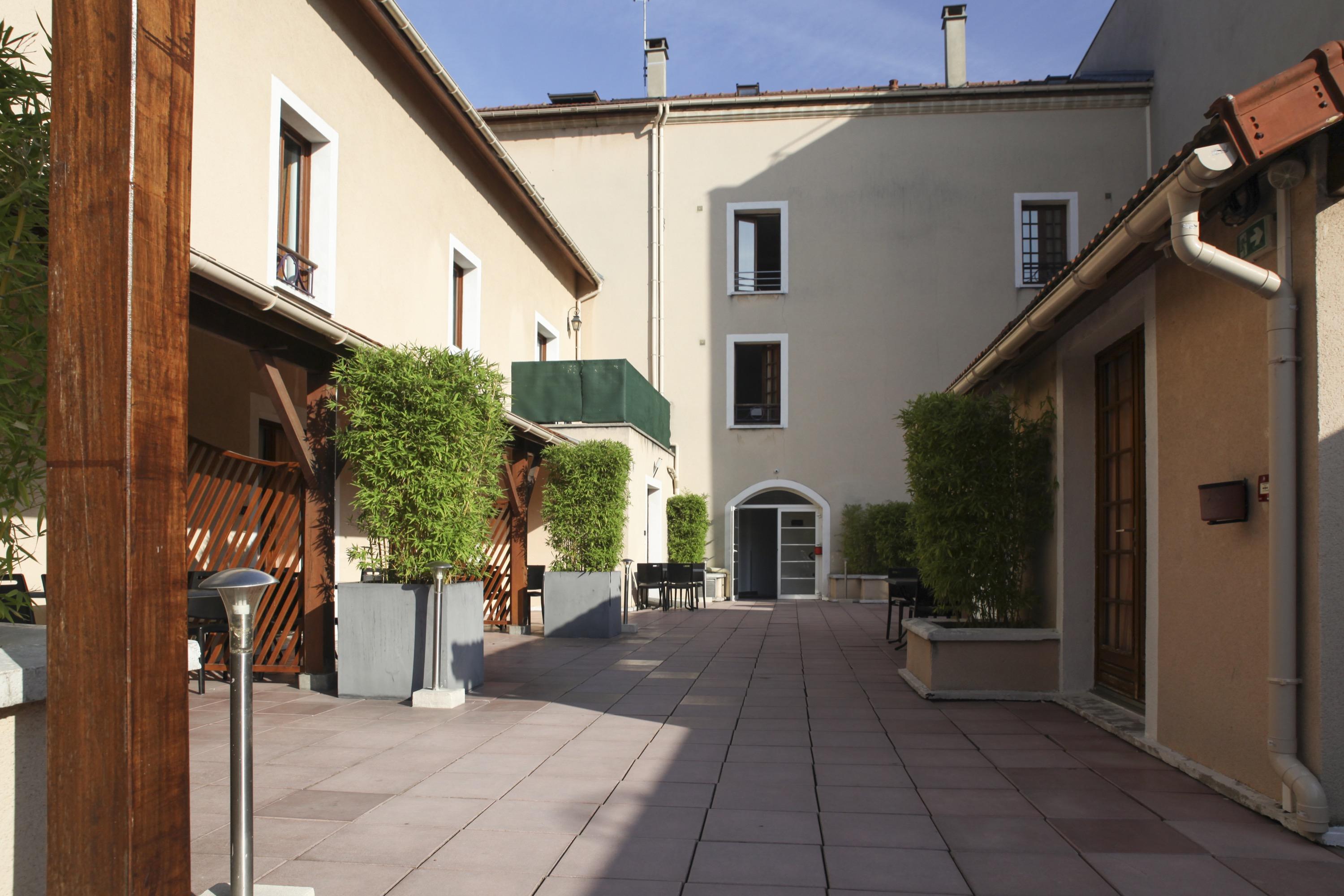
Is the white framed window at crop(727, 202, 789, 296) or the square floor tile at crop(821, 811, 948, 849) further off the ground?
the white framed window at crop(727, 202, 789, 296)

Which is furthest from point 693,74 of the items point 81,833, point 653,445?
point 81,833

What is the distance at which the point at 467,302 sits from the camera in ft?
44.2

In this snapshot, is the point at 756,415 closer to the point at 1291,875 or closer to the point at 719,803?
the point at 719,803

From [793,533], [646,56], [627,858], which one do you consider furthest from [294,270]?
[646,56]

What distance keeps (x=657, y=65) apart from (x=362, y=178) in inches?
Result: 478

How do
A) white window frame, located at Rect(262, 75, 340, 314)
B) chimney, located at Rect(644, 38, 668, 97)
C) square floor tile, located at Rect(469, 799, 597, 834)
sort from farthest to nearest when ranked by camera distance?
chimney, located at Rect(644, 38, 668, 97)
white window frame, located at Rect(262, 75, 340, 314)
square floor tile, located at Rect(469, 799, 597, 834)

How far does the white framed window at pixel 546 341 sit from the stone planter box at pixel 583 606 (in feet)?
19.8

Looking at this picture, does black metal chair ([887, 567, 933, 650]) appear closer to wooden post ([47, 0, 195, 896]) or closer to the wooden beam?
the wooden beam

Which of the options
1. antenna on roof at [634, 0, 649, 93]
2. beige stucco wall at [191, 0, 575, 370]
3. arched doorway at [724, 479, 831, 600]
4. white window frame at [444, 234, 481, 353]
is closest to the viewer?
beige stucco wall at [191, 0, 575, 370]

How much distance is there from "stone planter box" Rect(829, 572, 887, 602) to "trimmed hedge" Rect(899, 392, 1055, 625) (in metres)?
10.2

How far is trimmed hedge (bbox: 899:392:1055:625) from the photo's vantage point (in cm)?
748

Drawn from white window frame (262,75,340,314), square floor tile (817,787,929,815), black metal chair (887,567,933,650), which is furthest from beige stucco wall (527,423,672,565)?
square floor tile (817,787,929,815)

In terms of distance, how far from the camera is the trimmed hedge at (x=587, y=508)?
11.5 m

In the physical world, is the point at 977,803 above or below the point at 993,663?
below
